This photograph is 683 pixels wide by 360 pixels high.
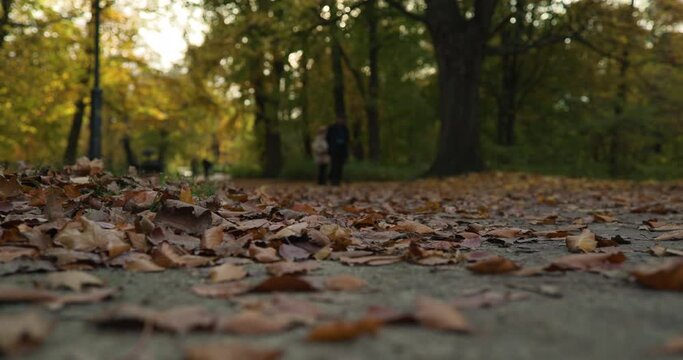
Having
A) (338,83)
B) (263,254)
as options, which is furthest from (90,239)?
(338,83)

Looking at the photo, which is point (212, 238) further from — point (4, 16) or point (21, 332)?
point (4, 16)

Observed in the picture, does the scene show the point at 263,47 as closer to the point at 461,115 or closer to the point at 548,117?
the point at 461,115

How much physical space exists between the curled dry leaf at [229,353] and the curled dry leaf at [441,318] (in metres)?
0.43

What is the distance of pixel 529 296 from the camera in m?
1.95

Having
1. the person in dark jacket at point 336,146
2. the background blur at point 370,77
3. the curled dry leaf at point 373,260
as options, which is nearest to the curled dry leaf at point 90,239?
the curled dry leaf at point 373,260

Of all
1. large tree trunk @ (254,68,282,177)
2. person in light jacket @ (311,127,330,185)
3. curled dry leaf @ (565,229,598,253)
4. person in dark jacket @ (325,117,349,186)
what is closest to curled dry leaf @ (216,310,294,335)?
curled dry leaf @ (565,229,598,253)

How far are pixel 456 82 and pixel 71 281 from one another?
14.6 metres

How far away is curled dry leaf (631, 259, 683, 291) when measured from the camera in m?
1.93

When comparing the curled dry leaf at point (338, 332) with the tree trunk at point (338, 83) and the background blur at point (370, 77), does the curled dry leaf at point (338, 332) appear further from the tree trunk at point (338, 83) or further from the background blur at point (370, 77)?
the tree trunk at point (338, 83)

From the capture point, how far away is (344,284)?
2.13 metres

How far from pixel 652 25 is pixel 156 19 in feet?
57.5

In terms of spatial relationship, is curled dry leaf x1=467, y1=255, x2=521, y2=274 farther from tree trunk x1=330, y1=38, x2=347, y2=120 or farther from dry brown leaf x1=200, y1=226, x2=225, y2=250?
tree trunk x1=330, y1=38, x2=347, y2=120

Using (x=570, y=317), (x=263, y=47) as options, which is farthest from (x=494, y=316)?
(x=263, y=47)

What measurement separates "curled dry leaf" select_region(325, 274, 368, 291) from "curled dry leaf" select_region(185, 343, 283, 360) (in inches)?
29.7
